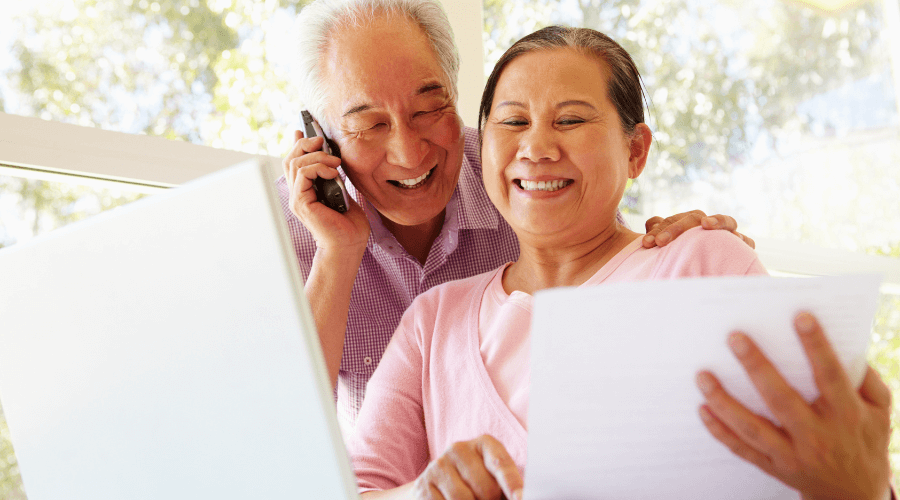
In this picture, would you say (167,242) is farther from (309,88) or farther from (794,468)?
(309,88)

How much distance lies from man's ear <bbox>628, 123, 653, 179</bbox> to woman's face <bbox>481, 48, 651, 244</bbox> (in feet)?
0.16

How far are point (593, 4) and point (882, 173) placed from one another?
1569 mm

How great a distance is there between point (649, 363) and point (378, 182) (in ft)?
3.51

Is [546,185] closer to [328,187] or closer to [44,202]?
[328,187]

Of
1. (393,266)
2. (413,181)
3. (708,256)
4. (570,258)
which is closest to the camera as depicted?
(708,256)

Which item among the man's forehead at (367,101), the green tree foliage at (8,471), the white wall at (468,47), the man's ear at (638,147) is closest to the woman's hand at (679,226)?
the man's ear at (638,147)

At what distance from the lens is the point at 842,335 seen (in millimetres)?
714

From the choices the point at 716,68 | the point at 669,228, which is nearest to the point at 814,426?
the point at 669,228

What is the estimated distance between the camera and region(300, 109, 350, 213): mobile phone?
1.65m

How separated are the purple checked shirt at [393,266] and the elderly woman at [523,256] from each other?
1.01ft

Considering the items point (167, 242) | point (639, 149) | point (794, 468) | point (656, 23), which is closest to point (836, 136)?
point (656, 23)

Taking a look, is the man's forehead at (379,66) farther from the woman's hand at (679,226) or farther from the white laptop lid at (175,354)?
the white laptop lid at (175,354)

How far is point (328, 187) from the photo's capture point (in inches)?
64.9

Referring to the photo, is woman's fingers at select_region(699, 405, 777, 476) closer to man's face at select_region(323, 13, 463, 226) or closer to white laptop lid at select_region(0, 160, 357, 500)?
white laptop lid at select_region(0, 160, 357, 500)
